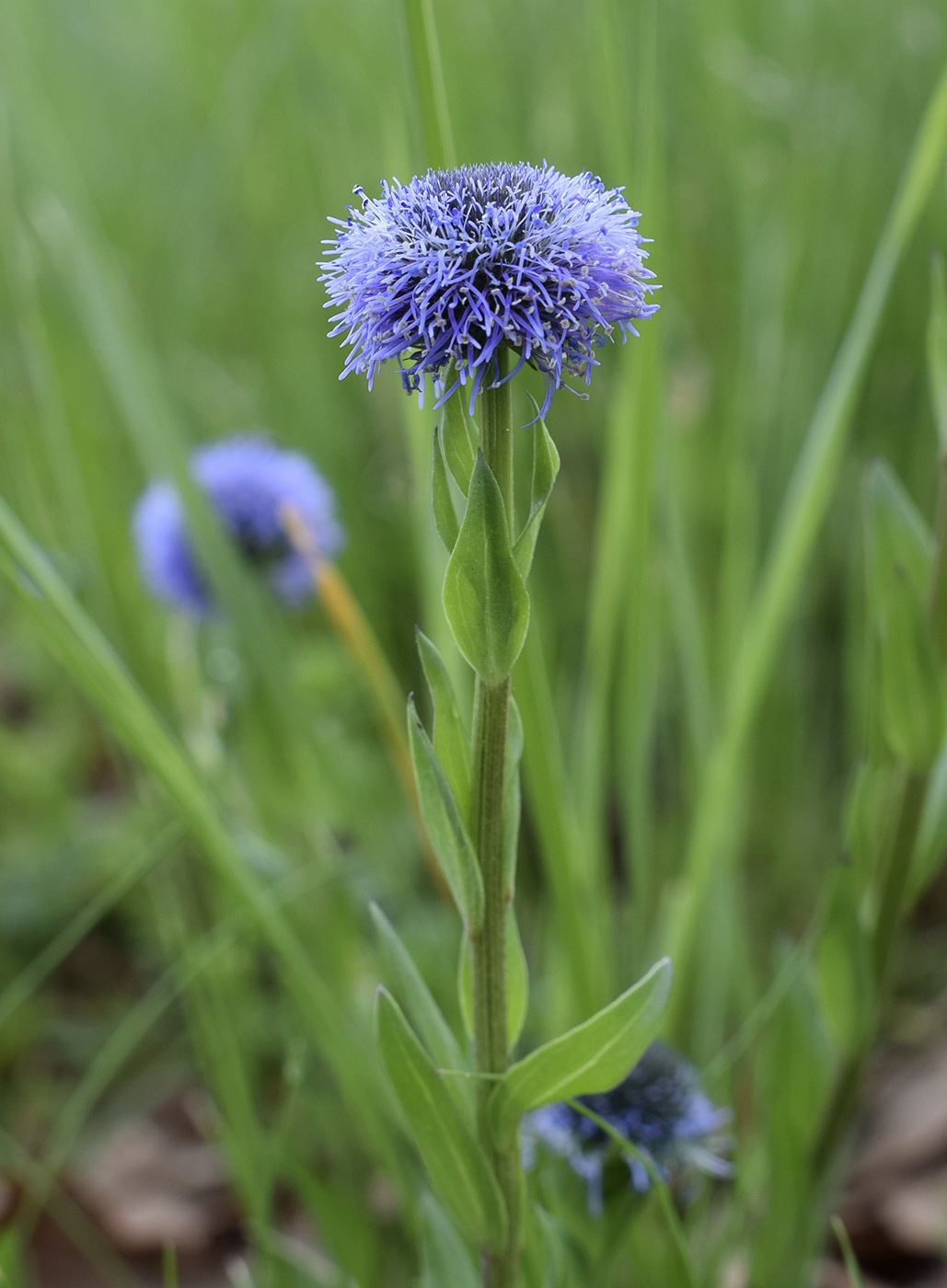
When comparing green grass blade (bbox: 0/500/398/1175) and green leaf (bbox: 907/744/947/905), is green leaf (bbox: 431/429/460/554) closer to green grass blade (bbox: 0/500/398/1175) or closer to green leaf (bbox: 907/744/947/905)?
green grass blade (bbox: 0/500/398/1175)

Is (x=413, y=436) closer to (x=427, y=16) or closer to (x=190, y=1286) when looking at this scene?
(x=427, y=16)

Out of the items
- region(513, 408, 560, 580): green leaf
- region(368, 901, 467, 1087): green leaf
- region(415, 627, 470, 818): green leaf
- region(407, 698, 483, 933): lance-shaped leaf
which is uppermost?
region(513, 408, 560, 580): green leaf

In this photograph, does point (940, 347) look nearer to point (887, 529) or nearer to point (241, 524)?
point (887, 529)

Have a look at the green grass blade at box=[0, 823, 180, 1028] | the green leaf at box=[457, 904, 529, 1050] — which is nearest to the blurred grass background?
the green grass blade at box=[0, 823, 180, 1028]

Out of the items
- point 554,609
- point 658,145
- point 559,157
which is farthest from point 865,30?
point 658,145

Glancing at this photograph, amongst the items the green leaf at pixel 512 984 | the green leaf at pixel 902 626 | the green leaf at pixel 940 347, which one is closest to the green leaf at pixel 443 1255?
the green leaf at pixel 512 984

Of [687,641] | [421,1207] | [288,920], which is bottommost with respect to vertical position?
[421,1207]

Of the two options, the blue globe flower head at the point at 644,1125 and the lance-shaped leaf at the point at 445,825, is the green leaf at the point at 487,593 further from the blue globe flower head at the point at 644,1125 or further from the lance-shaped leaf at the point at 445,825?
the blue globe flower head at the point at 644,1125

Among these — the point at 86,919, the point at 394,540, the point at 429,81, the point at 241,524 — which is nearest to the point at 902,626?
the point at 429,81
